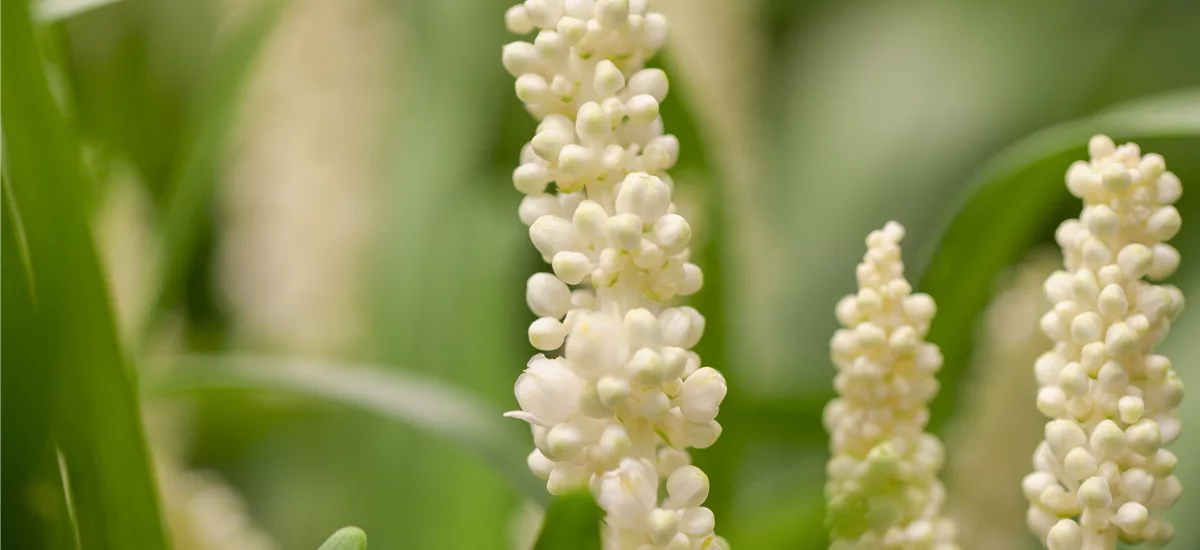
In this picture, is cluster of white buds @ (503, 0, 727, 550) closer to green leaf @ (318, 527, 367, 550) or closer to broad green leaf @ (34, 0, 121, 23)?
green leaf @ (318, 527, 367, 550)

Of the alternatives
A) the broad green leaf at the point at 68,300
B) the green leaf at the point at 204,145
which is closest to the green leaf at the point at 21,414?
the broad green leaf at the point at 68,300

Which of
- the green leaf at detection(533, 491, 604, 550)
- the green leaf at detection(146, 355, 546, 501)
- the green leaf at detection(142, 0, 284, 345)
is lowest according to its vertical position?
the green leaf at detection(533, 491, 604, 550)

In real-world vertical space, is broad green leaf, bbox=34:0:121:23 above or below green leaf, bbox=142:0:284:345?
below

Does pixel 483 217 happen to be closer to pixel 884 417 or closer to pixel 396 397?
pixel 396 397

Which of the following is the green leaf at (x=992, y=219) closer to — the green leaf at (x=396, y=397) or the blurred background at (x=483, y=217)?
the blurred background at (x=483, y=217)

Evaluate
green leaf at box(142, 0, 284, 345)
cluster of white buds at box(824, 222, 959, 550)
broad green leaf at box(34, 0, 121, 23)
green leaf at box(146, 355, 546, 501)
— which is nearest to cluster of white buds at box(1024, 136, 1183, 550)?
cluster of white buds at box(824, 222, 959, 550)
